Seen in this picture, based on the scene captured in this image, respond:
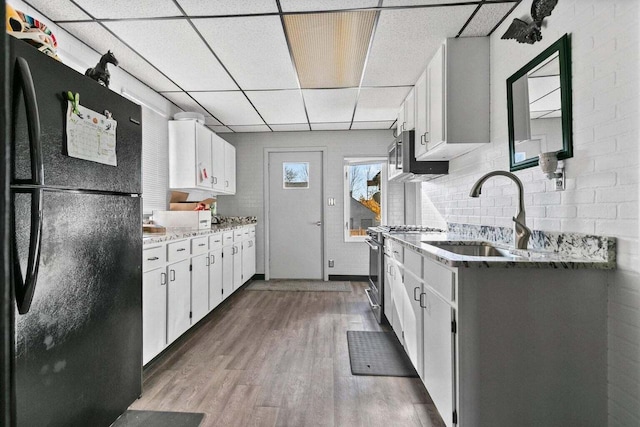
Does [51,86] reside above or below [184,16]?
below

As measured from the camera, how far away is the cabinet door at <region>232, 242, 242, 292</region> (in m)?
4.09

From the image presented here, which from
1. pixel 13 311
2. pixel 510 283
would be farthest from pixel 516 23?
pixel 13 311

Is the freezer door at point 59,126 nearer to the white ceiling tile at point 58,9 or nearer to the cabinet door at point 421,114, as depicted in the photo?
the white ceiling tile at point 58,9

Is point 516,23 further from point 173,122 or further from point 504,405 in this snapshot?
point 173,122

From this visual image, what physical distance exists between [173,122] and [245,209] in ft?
6.06

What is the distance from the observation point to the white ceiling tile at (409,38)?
215 cm

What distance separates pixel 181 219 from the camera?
3.27 metres

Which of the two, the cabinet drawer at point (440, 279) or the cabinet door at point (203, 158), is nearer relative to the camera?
the cabinet drawer at point (440, 279)

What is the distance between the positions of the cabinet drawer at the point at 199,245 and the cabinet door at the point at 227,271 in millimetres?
527

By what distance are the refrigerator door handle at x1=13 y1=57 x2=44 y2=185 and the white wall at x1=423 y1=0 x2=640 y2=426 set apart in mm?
2105

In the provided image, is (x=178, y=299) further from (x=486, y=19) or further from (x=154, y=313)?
(x=486, y=19)

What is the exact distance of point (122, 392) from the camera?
1647 mm

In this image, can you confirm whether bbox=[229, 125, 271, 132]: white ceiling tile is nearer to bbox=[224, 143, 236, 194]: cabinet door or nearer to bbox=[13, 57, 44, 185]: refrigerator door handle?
bbox=[224, 143, 236, 194]: cabinet door

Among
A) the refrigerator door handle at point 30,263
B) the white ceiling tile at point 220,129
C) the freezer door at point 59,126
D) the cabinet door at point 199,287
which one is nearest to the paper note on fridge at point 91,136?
the freezer door at point 59,126
